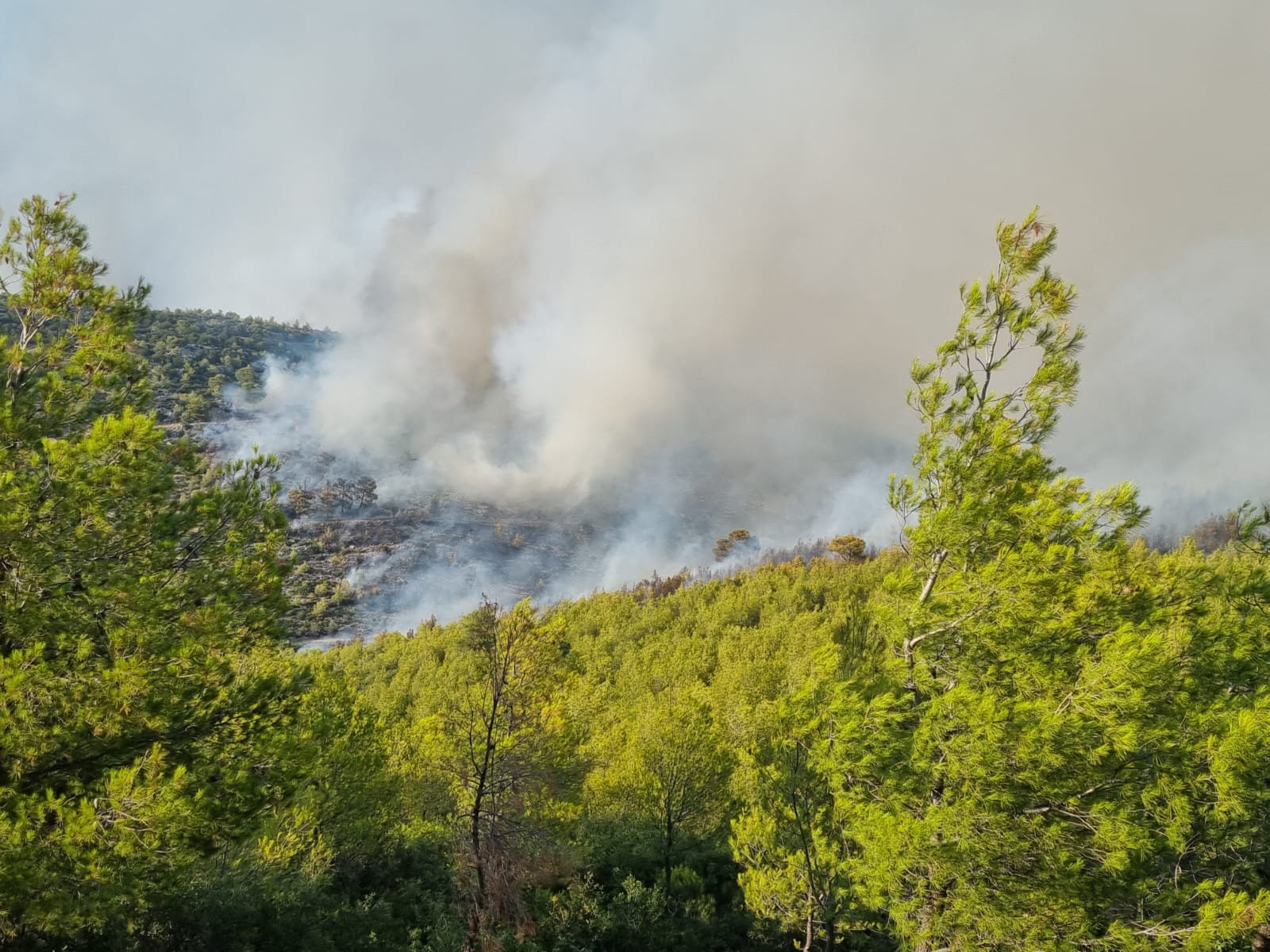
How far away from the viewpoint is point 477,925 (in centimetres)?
1114

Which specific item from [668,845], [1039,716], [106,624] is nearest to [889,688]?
[1039,716]

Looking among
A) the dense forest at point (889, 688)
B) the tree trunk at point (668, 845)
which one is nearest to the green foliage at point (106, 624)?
the dense forest at point (889, 688)

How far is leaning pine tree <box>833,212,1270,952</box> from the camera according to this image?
20.5 feet

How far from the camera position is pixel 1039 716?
6574 millimetres

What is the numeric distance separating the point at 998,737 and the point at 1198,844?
12.0 ft

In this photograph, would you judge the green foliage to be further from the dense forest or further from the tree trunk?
the tree trunk

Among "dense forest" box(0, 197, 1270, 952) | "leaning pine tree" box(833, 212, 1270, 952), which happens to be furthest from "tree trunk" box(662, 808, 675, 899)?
"leaning pine tree" box(833, 212, 1270, 952)

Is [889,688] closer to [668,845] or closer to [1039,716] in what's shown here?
[1039,716]

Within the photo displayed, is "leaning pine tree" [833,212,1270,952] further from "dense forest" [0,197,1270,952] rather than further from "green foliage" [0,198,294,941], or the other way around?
"green foliage" [0,198,294,941]

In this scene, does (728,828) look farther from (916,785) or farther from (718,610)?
(718,610)

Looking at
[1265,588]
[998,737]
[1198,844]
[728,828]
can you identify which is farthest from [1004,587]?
[728,828]

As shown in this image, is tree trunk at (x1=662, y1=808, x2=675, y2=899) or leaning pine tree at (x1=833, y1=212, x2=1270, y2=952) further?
tree trunk at (x1=662, y1=808, x2=675, y2=899)

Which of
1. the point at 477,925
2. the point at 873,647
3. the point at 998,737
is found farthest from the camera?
the point at 873,647

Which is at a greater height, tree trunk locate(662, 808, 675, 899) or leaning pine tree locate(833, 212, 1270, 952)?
leaning pine tree locate(833, 212, 1270, 952)
